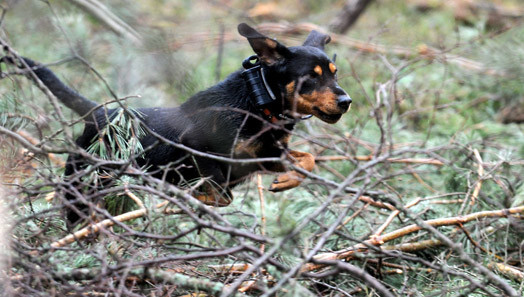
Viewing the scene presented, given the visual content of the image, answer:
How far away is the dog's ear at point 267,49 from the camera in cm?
339

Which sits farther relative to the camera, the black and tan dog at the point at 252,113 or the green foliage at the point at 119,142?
the black and tan dog at the point at 252,113

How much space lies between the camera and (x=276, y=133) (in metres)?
3.55

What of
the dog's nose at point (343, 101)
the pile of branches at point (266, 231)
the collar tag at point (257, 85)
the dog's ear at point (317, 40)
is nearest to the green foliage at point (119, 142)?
the pile of branches at point (266, 231)

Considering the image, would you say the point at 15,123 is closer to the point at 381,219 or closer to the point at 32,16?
the point at 32,16

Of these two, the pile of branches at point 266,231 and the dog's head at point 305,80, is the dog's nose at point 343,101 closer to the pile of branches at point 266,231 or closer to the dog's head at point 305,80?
the dog's head at point 305,80

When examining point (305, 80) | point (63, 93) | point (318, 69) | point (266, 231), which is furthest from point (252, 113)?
point (63, 93)

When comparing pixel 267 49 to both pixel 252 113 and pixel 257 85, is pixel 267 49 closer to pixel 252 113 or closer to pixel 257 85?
pixel 257 85

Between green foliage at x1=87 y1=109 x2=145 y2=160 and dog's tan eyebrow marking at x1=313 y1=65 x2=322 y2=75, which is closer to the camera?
green foliage at x1=87 y1=109 x2=145 y2=160

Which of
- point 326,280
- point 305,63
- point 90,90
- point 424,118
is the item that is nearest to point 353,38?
point 424,118

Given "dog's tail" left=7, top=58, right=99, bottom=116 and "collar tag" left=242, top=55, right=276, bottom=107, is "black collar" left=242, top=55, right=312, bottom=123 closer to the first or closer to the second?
"collar tag" left=242, top=55, right=276, bottom=107

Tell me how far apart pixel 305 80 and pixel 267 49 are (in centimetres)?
31

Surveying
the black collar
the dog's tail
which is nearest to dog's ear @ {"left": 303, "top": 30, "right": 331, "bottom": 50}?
the black collar

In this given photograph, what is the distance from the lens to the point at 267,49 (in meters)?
3.48

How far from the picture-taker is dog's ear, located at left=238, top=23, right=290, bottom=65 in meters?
3.39
